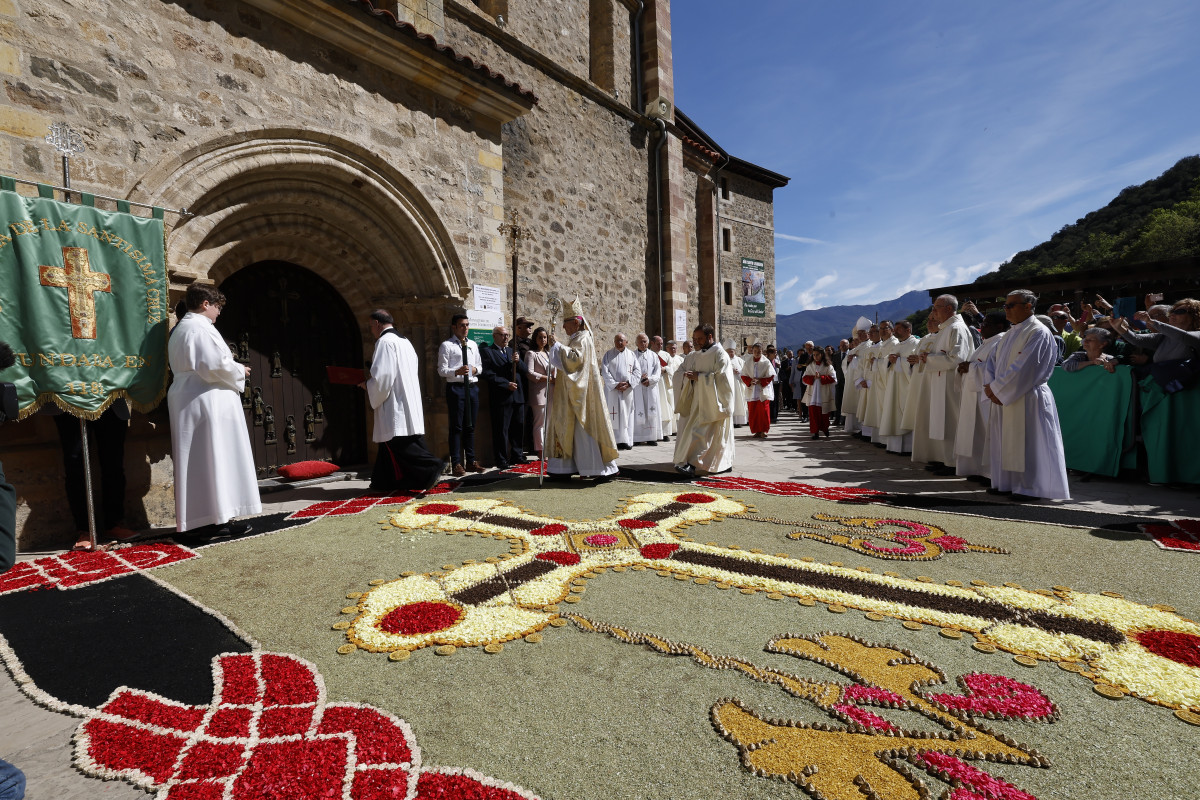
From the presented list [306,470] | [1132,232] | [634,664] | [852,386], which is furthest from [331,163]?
[1132,232]

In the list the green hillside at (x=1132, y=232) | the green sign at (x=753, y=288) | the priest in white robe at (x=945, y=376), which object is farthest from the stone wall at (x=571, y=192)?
the green hillside at (x=1132, y=232)

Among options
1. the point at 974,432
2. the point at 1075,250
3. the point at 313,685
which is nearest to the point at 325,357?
the point at 313,685

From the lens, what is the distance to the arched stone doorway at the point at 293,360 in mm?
6238

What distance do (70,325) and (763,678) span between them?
187 inches

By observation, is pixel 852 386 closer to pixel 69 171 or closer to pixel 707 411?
pixel 707 411

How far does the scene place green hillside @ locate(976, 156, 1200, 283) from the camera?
31.8m

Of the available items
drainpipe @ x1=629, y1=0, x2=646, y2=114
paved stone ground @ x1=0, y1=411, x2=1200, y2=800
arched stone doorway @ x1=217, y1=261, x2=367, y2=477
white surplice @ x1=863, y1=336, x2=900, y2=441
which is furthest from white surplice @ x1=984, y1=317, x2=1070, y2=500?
drainpipe @ x1=629, y1=0, x2=646, y2=114

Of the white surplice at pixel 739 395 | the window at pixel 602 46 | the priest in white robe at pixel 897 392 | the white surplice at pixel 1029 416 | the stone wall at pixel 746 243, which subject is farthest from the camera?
the stone wall at pixel 746 243

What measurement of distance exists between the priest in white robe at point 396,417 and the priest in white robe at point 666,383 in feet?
17.2

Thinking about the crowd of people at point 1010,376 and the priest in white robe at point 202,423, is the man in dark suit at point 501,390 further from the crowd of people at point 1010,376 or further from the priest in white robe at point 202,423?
the crowd of people at point 1010,376

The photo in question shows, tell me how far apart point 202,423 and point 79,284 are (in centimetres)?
119

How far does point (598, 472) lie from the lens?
248 inches

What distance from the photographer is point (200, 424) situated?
4246mm

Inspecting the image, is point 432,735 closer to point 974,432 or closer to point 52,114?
point 52,114
